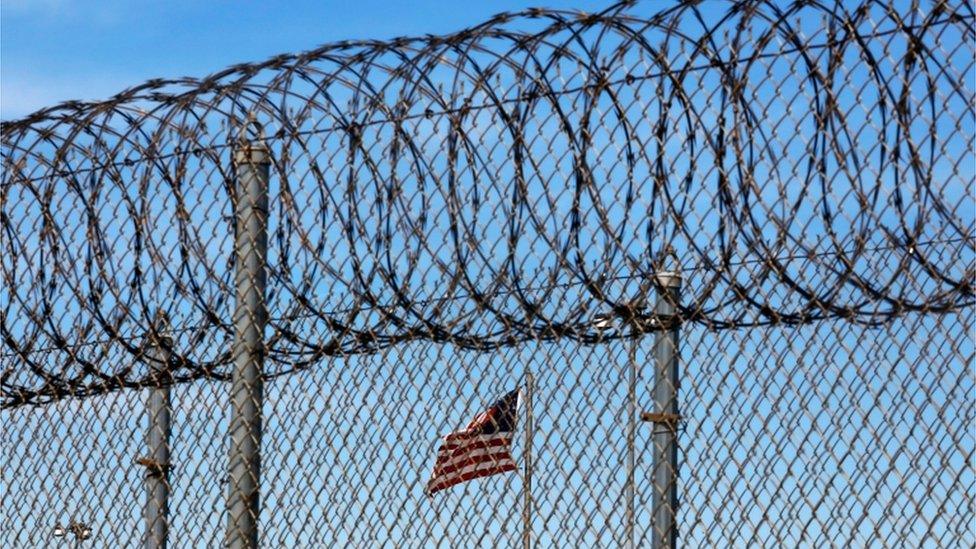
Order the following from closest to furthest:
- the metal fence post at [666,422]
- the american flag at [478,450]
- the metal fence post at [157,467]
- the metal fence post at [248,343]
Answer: the metal fence post at [666,422]
the american flag at [478,450]
the metal fence post at [248,343]
the metal fence post at [157,467]

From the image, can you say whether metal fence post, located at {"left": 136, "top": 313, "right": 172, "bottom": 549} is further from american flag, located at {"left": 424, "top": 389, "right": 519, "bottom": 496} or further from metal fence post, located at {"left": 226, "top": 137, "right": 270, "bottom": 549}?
american flag, located at {"left": 424, "top": 389, "right": 519, "bottom": 496}

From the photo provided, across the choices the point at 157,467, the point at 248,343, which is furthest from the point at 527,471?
the point at 157,467

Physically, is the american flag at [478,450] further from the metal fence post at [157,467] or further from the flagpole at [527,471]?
the metal fence post at [157,467]

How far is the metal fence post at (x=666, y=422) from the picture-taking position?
17.1 ft

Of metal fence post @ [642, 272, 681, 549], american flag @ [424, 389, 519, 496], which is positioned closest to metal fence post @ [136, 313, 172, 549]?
american flag @ [424, 389, 519, 496]

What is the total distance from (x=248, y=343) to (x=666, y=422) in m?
1.60

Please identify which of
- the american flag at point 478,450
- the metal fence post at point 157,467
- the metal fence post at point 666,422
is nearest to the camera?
the metal fence post at point 666,422

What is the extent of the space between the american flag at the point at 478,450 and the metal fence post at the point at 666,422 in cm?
57

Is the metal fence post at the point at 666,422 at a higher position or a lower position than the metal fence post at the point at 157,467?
lower

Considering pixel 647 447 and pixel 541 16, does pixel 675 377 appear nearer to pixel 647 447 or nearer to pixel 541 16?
pixel 647 447

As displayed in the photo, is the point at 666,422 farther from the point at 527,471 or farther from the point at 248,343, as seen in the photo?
the point at 248,343

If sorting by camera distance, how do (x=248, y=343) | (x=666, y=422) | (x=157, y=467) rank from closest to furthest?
(x=666, y=422)
(x=248, y=343)
(x=157, y=467)

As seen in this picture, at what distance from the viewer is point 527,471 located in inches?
218

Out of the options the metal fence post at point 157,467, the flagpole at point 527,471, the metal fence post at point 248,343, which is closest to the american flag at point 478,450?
the flagpole at point 527,471
